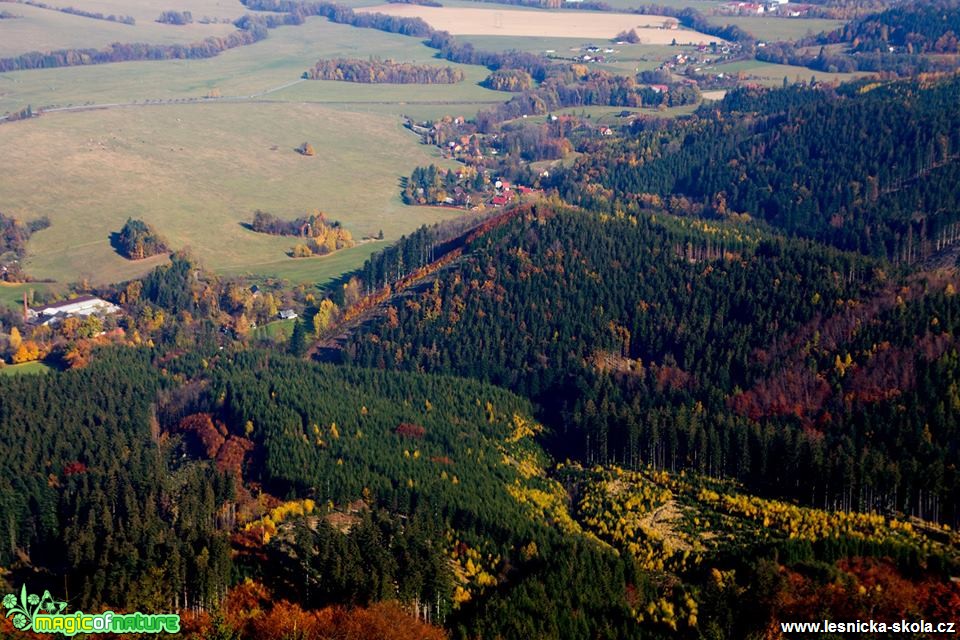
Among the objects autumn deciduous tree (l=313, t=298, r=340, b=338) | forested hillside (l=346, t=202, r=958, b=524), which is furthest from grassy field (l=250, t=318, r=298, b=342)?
forested hillside (l=346, t=202, r=958, b=524)

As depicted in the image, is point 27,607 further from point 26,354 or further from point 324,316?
point 324,316

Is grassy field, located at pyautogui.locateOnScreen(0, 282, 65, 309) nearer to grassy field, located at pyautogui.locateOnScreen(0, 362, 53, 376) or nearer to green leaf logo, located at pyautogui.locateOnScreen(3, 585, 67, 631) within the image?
grassy field, located at pyautogui.locateOnScreen(0, 362, 53, 376)

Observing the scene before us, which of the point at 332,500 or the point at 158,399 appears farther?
the point at 158,399

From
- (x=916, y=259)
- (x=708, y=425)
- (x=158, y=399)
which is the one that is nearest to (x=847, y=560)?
(x=708, y=425)

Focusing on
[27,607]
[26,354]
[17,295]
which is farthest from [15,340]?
[27,607]

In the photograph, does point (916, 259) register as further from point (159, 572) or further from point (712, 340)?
point (159, 572)

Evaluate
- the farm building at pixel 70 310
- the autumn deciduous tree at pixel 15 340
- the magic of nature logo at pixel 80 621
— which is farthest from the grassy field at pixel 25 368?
the magic of nature logo at pixel 80 621
